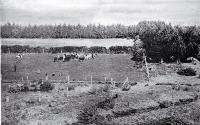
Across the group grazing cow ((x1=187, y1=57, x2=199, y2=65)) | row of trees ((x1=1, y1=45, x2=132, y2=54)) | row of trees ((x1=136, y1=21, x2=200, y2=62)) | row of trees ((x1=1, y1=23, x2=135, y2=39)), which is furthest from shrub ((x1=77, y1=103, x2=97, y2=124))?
Answer: row of trees ((x1=1, y1=23, x2=135, y2=39))

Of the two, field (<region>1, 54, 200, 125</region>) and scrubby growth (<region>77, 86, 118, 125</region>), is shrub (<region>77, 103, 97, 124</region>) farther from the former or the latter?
field (<region>1, 54, 200, 125</region>)

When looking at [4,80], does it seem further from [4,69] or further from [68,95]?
[68,95]

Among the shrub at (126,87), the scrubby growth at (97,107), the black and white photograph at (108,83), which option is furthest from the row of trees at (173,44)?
the scrubby growth at (97,107)

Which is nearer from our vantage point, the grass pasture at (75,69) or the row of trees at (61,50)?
the grass pasture at (75,69)

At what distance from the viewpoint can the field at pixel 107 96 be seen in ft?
53.2

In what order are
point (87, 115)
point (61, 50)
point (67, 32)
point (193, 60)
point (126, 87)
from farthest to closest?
point (67, 32) → point (61, 50) → point (193, 60) → point (126, 87) → point (87, 115)

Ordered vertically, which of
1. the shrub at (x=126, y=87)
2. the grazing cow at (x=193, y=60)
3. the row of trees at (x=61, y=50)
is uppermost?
the row of trees at (x=61, y=50)

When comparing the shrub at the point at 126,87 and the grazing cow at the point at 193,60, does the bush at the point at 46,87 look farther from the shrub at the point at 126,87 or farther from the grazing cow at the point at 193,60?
the grazing cow at the point at 193,60

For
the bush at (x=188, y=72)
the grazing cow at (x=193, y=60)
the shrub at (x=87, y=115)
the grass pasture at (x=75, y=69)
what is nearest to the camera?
the shrub at (x=87, y=115)

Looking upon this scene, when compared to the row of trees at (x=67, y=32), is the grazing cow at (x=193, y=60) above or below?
below

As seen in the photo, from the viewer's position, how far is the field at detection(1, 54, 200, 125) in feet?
53.2

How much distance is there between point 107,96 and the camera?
19.0 meters

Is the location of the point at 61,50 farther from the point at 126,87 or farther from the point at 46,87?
the point at 126,87

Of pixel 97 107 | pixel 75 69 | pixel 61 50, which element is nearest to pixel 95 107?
pixel 97 107
